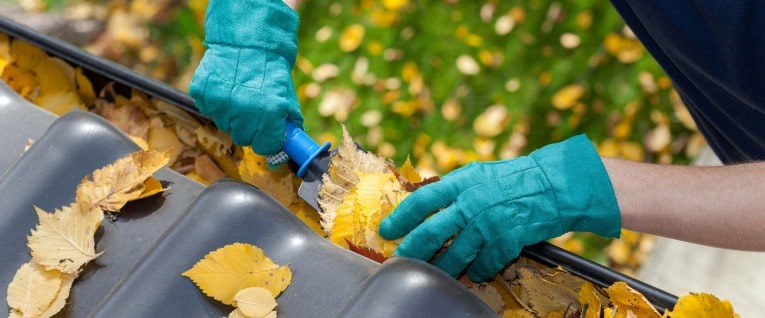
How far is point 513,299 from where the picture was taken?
1.17 metres

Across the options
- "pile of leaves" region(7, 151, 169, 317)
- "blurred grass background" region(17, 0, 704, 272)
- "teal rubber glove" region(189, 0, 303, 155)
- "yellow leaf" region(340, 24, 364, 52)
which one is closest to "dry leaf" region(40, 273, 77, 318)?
"pile of leaves" region(7, 151, 169, 317)

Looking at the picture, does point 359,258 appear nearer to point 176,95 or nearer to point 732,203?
point 176,95

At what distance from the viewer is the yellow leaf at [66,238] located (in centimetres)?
110

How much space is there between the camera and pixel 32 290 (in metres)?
1.08

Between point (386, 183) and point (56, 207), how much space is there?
532mm

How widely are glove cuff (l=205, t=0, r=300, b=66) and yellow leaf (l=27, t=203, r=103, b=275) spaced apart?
0.46 meters

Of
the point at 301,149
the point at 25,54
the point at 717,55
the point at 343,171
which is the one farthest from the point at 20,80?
the point at 717,55

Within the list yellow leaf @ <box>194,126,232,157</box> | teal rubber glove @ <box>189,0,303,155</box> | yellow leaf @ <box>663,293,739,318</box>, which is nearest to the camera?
yellow leaf @ <box>663,293,739,318</box>

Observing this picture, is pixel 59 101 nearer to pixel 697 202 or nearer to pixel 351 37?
pixel 697 202

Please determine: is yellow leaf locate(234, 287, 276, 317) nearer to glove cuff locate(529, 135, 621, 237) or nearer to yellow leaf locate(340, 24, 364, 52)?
glove cuff locate(529, 135, 621, 237)

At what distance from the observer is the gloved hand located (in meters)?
1.15

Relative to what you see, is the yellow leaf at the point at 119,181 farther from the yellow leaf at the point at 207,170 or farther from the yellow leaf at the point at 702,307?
the yellow leaf at the point at 702,307

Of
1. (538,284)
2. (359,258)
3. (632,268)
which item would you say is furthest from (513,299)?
(632,268)

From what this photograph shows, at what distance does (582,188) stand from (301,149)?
0.49m
